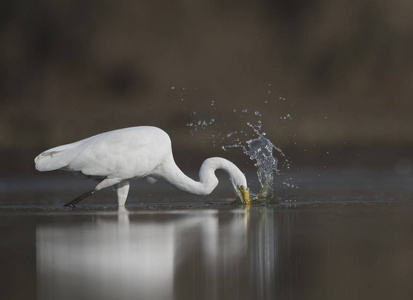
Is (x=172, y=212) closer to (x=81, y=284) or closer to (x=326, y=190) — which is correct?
(x=326, y=190)

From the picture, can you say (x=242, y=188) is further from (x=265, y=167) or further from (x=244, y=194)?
(x=265, y=167)

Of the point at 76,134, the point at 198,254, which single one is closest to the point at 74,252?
the point at 198,254

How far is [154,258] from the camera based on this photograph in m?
6.03

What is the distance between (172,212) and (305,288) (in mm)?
4803

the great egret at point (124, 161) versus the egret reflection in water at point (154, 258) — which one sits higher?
the great egret at point (124, 161)

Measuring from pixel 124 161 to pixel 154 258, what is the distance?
4205 mm

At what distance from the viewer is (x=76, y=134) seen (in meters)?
19.6

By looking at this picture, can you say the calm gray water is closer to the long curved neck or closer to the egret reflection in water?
the egret reflection in water

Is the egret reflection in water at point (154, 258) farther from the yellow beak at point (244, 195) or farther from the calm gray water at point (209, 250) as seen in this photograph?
the yellow beak at point (244, 195)

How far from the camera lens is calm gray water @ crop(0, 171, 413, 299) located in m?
4.99

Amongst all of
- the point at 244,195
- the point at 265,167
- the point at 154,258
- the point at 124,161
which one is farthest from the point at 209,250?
the point at 265,167

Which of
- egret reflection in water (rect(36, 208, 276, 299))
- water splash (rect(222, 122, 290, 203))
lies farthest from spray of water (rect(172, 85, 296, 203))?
egret reflection in water (rect(36, 208, 276, 299))

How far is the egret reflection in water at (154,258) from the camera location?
498cm

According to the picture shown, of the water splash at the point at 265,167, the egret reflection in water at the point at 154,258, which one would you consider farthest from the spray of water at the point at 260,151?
the egret reflection in water at the point at 154,258
